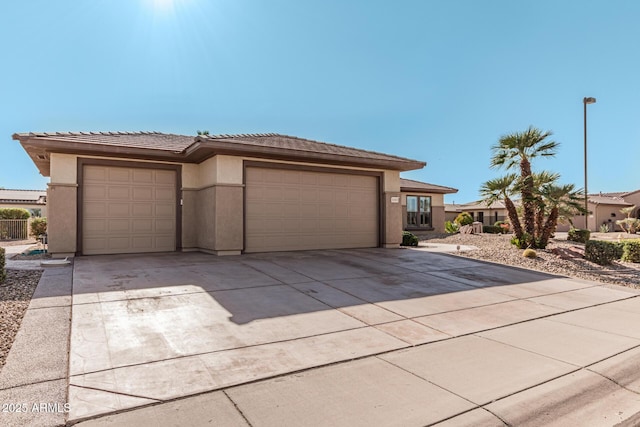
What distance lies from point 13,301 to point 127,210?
6.19 m

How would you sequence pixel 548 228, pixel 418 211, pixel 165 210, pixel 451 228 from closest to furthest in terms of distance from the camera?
1. pixel 165 210
2. pixel 548 228
3. pixel 418 211
4. pixel 451 228

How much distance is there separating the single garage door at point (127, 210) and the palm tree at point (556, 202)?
42.0 feet

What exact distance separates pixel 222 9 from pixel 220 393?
1052 centimetres

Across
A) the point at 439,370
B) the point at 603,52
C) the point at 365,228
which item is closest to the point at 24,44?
the point at 365,228

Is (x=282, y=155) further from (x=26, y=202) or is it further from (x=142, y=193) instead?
(x=26, y=202)

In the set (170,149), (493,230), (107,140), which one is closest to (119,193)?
(107,140)

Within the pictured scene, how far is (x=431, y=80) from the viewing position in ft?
57.7

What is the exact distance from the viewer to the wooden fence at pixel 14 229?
828 inches

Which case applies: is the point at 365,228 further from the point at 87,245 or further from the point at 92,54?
the point at 92,54

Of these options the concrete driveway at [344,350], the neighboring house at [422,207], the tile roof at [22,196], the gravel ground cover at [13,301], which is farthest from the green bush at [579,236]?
the tile roof at [22,196]

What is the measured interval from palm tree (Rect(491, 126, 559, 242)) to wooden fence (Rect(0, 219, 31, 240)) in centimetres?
2539

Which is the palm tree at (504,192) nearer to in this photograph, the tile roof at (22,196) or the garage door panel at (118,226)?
the garage door panel at (118,226)

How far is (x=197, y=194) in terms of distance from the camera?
12.3m

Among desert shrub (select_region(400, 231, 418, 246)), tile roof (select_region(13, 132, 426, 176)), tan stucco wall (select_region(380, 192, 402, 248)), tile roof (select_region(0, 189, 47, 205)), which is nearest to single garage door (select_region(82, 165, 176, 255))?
tile roof (select_region(13, 132, 426, 176))
